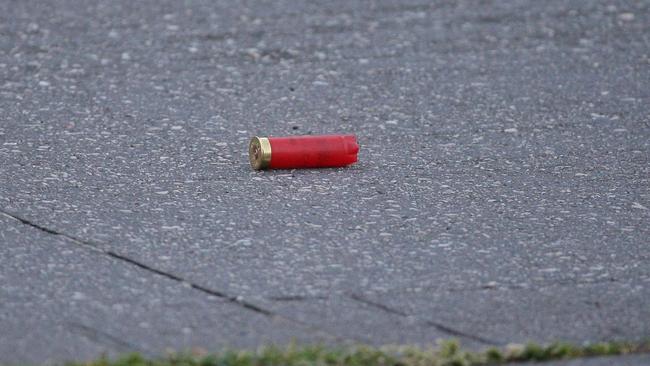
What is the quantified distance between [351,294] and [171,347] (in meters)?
0.77

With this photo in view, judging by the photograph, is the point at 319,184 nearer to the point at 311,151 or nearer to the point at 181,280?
the point at 311,151

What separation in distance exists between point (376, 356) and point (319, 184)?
2140 millimetres

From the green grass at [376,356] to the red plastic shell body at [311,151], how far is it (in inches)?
86.2

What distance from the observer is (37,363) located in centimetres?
332

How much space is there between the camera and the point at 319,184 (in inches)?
214

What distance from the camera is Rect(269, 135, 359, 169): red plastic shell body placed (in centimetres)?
557

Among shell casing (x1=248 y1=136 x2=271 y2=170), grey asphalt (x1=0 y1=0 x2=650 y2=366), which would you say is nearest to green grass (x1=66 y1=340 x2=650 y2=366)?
grey asphalt (x1=0 y1=0 x2=650 y2=366)

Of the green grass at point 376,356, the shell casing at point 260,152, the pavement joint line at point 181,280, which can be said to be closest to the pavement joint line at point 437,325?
the green grass at point 376,356

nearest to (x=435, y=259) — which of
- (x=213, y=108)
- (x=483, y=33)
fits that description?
(x=213, y=108)

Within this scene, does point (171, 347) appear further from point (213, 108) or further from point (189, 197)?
point (213, 108)

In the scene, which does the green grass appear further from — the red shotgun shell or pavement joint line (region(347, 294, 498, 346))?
the red shotgun shell

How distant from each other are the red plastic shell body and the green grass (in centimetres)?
219

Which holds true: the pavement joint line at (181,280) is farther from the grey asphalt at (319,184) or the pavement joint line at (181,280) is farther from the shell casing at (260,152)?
the shell casing at (260,152)

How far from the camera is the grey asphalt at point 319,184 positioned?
3.81 meters
